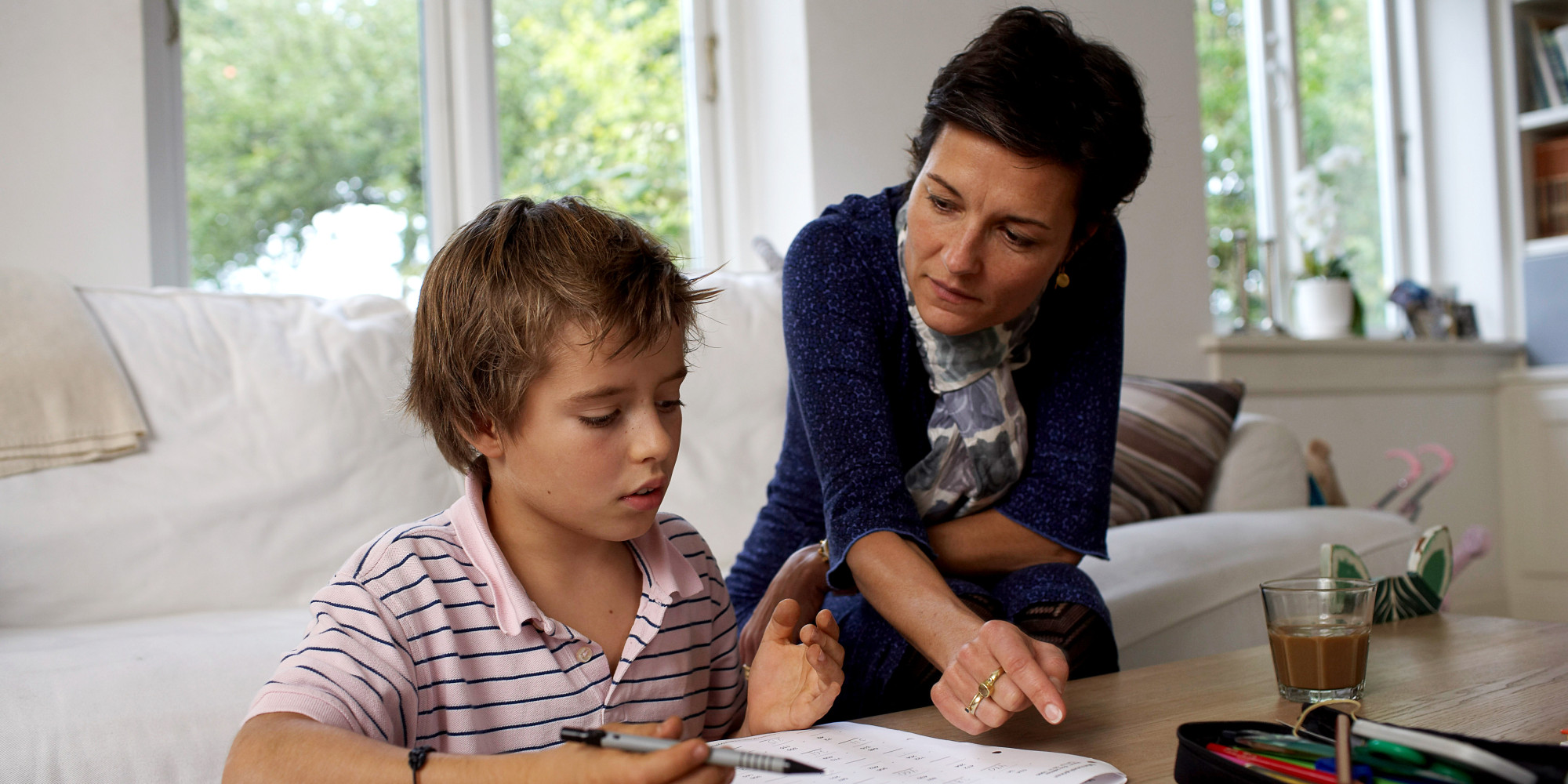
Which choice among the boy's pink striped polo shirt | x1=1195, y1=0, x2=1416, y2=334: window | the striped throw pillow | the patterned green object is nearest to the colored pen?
the boy's pink striped polo shirt

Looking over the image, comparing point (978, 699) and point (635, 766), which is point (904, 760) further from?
point (635, 766)

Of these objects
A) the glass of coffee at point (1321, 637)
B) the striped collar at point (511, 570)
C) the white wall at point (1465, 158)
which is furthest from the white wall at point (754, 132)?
the white wall at point (1465, 158)

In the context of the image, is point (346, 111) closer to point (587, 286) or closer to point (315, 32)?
point (315, 32)

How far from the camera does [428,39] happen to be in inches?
95.6

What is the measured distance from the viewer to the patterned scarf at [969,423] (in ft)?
4.02

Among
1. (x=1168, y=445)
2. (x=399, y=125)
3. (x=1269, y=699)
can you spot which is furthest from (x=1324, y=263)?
(x=1269, y=699)

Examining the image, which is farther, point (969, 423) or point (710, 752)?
point (969, 423)

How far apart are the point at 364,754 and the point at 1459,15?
4340 mm

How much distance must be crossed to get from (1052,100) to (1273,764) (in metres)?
0.65

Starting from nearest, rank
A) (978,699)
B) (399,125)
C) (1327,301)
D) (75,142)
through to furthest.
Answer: (978,699) < (75,142) < (399,125) < (1327,301)

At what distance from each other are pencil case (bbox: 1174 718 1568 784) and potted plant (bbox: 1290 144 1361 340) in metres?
3.06

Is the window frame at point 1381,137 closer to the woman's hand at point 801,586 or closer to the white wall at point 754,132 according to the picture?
the white wall at point 754,132

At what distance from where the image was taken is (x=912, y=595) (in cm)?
98

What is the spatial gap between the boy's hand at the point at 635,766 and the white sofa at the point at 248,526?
28.7 inches
